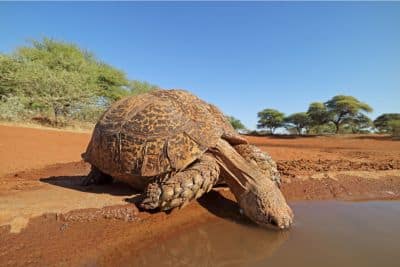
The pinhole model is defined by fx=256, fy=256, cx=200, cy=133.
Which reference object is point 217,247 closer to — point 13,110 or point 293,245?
point 293,245

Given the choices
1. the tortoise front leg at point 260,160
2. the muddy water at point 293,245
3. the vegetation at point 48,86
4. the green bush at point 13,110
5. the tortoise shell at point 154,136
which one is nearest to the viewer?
the muddy water at point 293,245

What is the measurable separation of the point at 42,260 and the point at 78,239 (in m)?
0.42

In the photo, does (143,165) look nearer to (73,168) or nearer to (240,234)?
(240,234)

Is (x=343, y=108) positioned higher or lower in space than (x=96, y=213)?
higher

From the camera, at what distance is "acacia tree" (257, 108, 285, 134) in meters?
49.7

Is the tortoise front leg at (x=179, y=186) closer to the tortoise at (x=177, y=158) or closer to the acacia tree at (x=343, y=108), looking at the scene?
the tortoise at (x=177, y=158)

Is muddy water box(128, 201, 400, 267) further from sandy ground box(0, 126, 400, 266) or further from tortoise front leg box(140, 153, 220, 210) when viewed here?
tortoise front leg box(140, 153, 220, 210)

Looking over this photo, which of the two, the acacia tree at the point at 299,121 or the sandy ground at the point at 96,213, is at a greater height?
the acacia tree at the point at 299,121

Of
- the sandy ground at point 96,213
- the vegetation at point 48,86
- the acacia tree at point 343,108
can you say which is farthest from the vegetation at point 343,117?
the sandy ground at point 96,213

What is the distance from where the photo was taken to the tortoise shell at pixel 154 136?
351 centimetres

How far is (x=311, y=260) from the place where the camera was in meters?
2.46

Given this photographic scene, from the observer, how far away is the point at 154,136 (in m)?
3.61

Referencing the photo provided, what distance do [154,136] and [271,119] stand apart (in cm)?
4944

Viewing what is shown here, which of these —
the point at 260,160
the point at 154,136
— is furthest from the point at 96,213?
the point at 260,160
